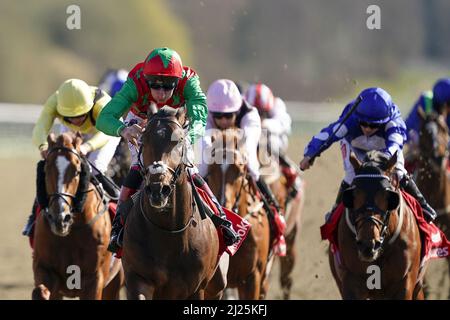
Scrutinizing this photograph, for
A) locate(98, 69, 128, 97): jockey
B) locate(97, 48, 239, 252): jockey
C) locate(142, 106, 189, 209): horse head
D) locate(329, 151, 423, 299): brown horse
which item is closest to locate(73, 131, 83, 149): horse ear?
locate(97, 48, 239, 252): jockey

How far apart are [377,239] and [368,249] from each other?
0.27 feet

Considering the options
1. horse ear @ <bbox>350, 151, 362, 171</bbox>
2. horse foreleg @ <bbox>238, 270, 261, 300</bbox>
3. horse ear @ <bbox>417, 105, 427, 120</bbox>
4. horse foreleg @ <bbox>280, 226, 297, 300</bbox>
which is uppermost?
horse ear @ <bbox>417, 105, 427, 120</bbox>

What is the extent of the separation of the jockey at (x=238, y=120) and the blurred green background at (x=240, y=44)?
21.2 meters

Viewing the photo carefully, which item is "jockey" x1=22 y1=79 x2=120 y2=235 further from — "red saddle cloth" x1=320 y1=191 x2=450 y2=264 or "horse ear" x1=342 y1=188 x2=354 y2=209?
"horse ear" x1=342 y1=188 x2=354 y2=209

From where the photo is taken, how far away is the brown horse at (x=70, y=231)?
26.0 ft

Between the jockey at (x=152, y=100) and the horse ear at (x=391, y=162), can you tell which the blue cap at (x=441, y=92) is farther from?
the jockey at (x=152, y=100)

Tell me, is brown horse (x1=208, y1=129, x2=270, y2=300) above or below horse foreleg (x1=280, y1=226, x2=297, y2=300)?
above

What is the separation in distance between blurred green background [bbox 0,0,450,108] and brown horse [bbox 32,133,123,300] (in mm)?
22215

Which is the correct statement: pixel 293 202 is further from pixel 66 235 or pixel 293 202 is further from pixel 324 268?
pixel 66 235

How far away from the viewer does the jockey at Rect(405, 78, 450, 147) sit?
11.2 metres

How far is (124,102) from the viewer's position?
22.2 ft

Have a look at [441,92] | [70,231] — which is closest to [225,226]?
[70,231]
